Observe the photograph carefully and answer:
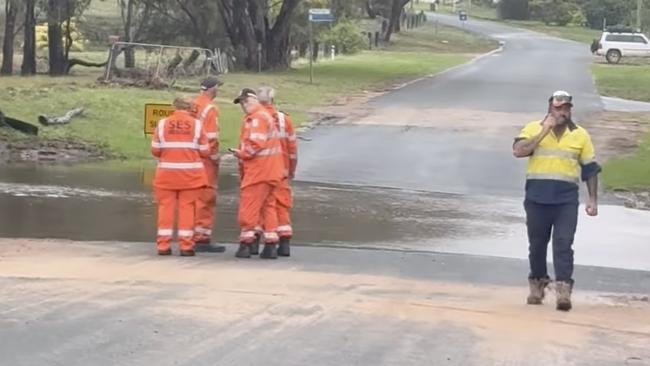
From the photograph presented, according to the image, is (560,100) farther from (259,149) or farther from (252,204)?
(252,204)

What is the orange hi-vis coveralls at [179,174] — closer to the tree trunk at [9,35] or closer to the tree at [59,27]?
the tree at [59,27]

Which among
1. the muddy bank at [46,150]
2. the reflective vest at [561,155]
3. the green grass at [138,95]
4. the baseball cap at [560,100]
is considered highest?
the baseball cap at [560,100]

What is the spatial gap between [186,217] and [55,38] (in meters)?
33.8

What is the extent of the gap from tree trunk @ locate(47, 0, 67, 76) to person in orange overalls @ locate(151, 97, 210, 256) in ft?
105

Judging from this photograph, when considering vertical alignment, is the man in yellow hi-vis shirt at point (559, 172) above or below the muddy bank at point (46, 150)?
above

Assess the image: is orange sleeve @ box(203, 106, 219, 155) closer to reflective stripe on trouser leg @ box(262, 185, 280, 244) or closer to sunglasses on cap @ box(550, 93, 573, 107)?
reflective stripe on trouser leg @ box(262, 185, 280, 244)

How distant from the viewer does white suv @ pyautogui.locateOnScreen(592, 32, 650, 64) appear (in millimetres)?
62344

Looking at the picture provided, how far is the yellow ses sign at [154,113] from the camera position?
20.8m

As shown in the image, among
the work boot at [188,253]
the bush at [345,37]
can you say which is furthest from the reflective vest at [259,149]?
the bush at [345,37]

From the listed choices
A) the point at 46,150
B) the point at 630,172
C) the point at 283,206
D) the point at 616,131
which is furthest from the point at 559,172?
the point at 616,131

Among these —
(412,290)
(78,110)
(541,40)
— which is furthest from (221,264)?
(541,40)

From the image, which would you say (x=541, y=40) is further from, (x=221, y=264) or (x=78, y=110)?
(x=221, y=264)

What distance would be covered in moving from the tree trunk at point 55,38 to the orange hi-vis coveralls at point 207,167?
31860 millimetres

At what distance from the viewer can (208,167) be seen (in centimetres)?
1234
